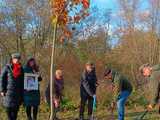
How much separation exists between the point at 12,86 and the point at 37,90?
5.74 feet

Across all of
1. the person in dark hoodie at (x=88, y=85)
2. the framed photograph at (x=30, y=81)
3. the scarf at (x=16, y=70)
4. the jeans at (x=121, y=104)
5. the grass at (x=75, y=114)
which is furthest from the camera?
the grass at (x=75, y=114)

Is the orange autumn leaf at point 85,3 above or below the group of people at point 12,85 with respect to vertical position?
above

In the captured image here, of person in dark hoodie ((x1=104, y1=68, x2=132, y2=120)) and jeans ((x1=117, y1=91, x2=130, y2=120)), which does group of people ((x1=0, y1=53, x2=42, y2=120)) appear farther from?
jeans ((x1=117, y1=91, x2=130, y2=120))

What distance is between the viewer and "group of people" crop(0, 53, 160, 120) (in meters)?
11.8

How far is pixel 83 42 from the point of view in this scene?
30297mm

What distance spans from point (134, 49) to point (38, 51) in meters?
11.8

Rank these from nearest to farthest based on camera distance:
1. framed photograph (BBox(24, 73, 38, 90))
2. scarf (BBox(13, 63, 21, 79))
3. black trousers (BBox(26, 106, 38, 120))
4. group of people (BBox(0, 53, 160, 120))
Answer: group of people (BBox(0, 53, 160, 120)) → scarf (BBox(13, 63, 21, 79)) → framed photograph (BBox(24, 73, 38, 90)) → black trousers (BBox(26, 106, 38, 120))

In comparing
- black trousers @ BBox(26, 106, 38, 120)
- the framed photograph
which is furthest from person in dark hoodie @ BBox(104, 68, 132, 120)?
black trousers @ BBox(26, 106, 38, 120)

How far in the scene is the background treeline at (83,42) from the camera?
2330cm

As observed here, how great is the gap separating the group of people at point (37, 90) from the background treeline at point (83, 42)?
2.20 m

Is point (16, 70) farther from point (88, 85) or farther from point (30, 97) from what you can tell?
point (88, 85)

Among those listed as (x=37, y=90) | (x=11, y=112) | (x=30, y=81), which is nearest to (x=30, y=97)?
(x=37, y=90)

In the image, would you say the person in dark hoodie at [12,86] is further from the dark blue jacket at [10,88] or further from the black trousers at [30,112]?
the black trousers at [30,112]

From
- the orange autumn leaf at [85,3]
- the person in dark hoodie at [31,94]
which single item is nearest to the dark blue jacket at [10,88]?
the person in dark hoodie at [31,94]
